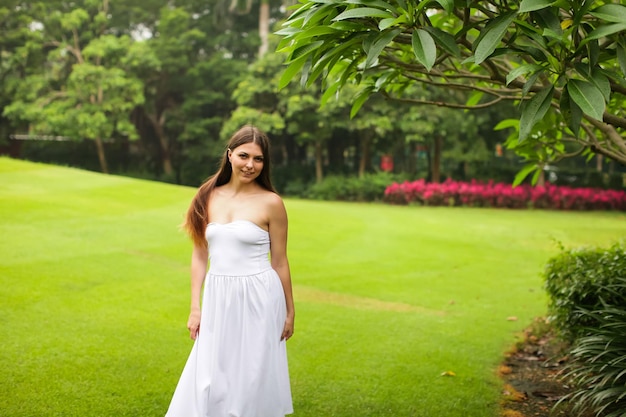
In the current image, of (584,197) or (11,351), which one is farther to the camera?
(584,197)

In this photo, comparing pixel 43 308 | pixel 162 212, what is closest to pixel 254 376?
pixel 43 308

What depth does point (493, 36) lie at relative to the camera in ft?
6.26

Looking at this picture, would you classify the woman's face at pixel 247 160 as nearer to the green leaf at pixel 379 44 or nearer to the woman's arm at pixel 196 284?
the woman's arm at pixel 196 284

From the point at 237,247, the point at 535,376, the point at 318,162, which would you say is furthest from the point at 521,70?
the point at 318,162

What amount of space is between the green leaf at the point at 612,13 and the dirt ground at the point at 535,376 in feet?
8.00

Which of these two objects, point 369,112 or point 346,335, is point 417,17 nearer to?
point 346,335

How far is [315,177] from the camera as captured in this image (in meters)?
24.4

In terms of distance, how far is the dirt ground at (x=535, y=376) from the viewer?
3842 millimetres

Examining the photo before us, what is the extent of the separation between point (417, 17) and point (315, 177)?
2238cm

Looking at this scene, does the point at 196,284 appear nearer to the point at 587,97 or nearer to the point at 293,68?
the point at 293,68

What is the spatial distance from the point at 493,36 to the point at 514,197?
58.3ft

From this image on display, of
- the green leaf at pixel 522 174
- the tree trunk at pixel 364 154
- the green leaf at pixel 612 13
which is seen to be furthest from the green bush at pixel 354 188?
the green leaf at pixel 612 13

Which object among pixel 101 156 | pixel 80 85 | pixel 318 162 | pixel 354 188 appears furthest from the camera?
pixel 101 156

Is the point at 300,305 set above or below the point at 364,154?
below
